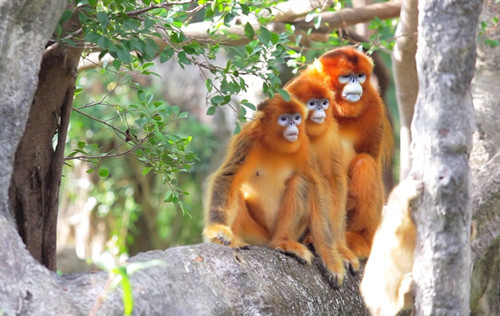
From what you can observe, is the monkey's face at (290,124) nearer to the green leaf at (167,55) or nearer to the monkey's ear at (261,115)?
the monkey's ear at (261,115)

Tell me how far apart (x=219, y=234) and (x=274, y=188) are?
85 cm

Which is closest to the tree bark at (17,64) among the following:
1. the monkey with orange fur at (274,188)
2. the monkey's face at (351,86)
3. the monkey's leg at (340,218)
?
the monkey with orange fur at (274,188)

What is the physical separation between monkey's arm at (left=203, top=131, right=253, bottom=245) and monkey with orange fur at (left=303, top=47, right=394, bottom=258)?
2.78 feet

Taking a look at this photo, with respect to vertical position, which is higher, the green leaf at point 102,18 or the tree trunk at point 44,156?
the green leaf at point 102,18

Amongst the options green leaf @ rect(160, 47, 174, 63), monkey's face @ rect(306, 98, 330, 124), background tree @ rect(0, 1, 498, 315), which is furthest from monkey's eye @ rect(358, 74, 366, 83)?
green leaf @ rect(160, 47, 174, 63)

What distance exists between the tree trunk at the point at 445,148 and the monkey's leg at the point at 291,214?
7.00ft

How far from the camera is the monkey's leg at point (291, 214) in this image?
17.8 feet

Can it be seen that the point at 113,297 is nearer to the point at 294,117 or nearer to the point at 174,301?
the point at 174,301

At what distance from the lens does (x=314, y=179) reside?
5605 millimetres

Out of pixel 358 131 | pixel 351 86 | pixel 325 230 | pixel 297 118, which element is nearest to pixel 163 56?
pixel 297 118

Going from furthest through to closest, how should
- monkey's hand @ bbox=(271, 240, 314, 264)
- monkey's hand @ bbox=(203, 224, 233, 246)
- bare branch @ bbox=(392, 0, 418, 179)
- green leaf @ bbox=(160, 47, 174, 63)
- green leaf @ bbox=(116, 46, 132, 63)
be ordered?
bare branch @ bbox=(392, 0, 418, 179), monkey's hand @ bbox=(271, 240, 314, 264), monkey's hand @ bbox=(203, 224, 233, 246), green leaf @ bbox=(160, 47, 174, 63), green leaf @ bbox=(116, 46, 132, 63)

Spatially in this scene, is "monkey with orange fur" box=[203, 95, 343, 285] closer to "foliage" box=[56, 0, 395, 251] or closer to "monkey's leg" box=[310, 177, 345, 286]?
"monkey's leg" box=[310, 177, 345, 286]

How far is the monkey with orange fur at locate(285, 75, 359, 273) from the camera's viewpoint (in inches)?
222

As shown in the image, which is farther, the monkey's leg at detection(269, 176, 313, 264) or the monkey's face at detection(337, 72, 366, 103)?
the monkey's face at detection(337, 72, 366, 103)
